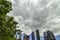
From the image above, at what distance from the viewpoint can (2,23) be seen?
60.3 feet

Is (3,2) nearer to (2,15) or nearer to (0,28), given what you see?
(2,15)

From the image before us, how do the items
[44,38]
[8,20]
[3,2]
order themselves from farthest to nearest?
[44,38], [8,20], [3,2]

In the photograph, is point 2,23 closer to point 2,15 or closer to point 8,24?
point 2,15

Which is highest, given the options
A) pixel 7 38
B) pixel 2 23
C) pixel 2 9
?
pixel 2 9

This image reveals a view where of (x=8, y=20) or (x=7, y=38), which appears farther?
(x=8, y=20)

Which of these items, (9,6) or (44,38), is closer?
(9,6)

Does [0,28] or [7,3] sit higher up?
[7,3]

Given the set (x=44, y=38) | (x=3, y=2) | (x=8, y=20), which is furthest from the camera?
(x=44, y=38)

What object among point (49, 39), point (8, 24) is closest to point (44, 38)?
point (49, 39)

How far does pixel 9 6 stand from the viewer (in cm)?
1908

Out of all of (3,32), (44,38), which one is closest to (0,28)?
(3,32)

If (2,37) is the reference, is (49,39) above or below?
above

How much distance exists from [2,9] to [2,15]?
639mm

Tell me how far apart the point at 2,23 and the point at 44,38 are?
114 metres
